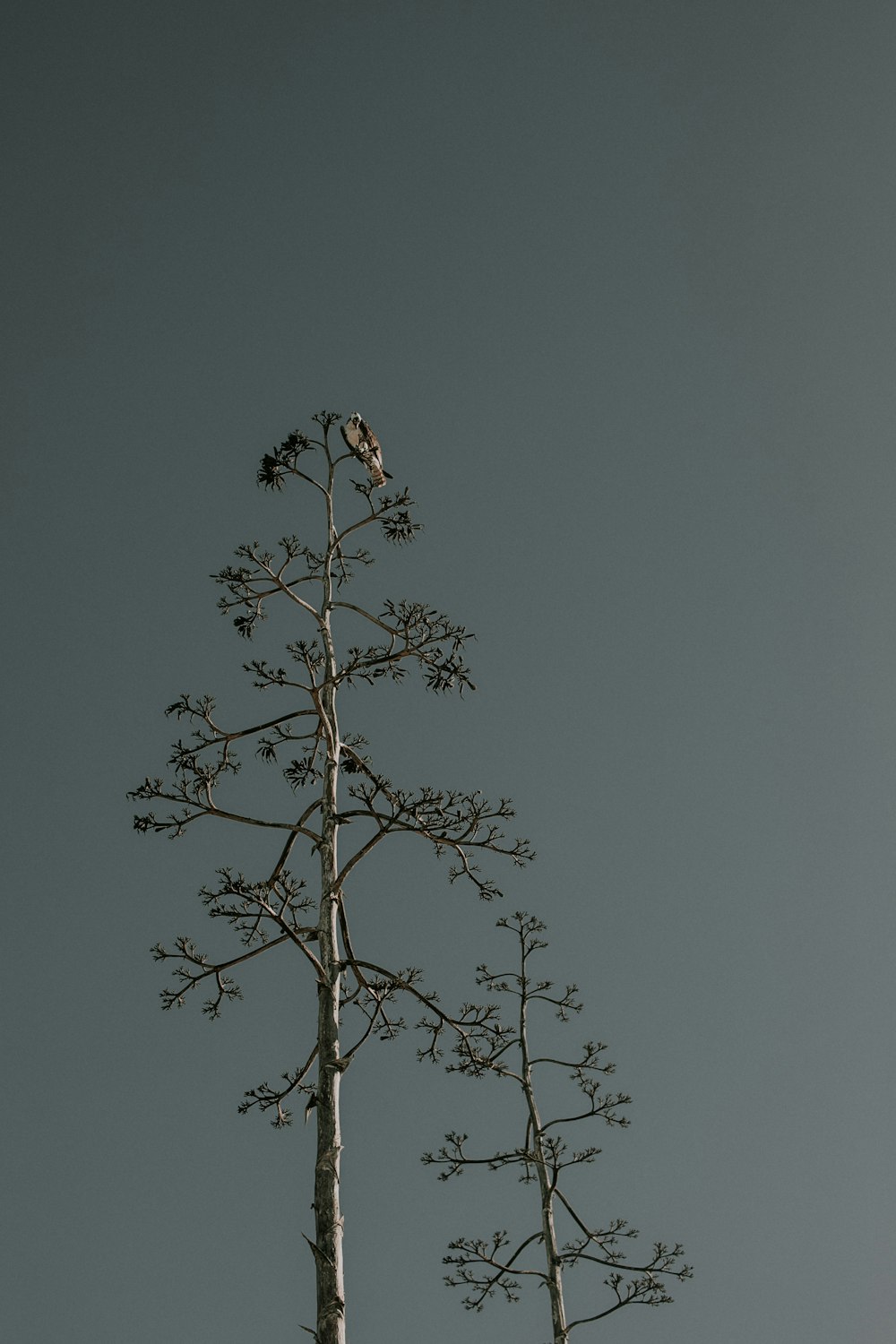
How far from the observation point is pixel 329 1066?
6.02 m

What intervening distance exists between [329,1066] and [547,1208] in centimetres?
659

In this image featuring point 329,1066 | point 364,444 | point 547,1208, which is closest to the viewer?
point 329,1066

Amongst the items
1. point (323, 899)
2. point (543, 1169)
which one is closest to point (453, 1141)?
point (543, 1169)

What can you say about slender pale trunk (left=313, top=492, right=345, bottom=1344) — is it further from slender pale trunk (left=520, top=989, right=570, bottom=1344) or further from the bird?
slender pale trunk (left=520, top=989, right=570, bottom=1344)

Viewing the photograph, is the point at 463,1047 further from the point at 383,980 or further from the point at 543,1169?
the point at 543,1169

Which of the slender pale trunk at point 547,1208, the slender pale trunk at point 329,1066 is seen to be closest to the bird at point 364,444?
the slender pale trunk at point 329,1066

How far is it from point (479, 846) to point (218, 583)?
2588 millimetres

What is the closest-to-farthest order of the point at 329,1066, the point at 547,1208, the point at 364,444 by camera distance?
1. the point at 329,1066
2. the point at 364,444
3. the point at 547,1208

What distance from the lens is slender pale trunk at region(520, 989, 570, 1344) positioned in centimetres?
1060

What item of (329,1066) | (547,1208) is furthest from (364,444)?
(547,1208)

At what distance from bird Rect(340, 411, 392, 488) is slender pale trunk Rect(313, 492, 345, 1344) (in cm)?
161

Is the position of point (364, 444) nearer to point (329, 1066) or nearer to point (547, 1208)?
point (329, 1066)

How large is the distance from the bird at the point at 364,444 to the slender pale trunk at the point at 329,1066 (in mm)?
1607

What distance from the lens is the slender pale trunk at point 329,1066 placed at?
5.28 m
